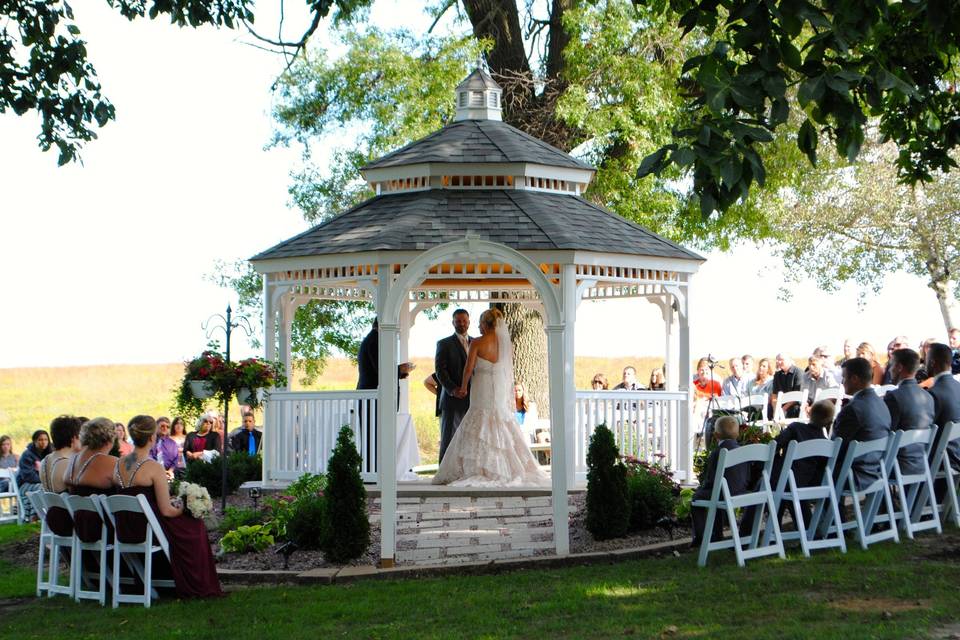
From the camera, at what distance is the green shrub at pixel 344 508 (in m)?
11.2

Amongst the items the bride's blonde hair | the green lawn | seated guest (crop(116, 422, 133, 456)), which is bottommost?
the green lawn

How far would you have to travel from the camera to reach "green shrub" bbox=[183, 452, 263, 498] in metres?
16.0

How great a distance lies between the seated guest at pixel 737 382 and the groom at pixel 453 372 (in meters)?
6.48

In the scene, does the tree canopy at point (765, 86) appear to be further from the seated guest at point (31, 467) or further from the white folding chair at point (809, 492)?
the seated guest at point (31, 467)

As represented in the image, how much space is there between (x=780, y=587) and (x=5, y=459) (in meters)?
13.6

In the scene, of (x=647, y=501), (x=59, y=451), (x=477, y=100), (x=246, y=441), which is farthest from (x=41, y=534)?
(x=477, y=100)

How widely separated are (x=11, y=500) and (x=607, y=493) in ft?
38.0

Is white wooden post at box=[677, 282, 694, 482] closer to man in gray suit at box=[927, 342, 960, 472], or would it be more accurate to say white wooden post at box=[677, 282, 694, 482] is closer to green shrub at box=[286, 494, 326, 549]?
A: man in gray suit at box=[927, 342, 960, 472]

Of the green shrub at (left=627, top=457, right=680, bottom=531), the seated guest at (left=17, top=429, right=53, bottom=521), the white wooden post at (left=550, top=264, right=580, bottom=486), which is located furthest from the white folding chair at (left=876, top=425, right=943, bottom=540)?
the seated guest at (left=17, top=429, right=53, bottom=521)

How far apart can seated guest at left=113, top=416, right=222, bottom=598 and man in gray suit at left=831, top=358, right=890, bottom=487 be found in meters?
5.61

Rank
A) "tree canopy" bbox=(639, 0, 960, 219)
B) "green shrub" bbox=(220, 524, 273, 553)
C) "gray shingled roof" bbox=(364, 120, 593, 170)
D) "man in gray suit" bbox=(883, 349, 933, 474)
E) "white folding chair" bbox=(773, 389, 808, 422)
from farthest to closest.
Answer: "white folding chair" bbox=(773, 389, 808, 422)
"gray shingled roof" bbox=(364, 120, 593, 170)
"green shrub" bbox=(220, 524, 273, 553)
"man in gray suit" bbox=(883, 349, 933, 474)
"tree canopy" bbox=(639, 0, 960, 219)

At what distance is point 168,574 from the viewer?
1010 centimetres

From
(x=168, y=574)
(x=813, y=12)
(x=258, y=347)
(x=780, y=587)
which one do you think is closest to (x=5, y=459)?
(x=258, y=347)

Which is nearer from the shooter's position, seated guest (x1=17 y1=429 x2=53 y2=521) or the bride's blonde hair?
the bride's blonde hair
